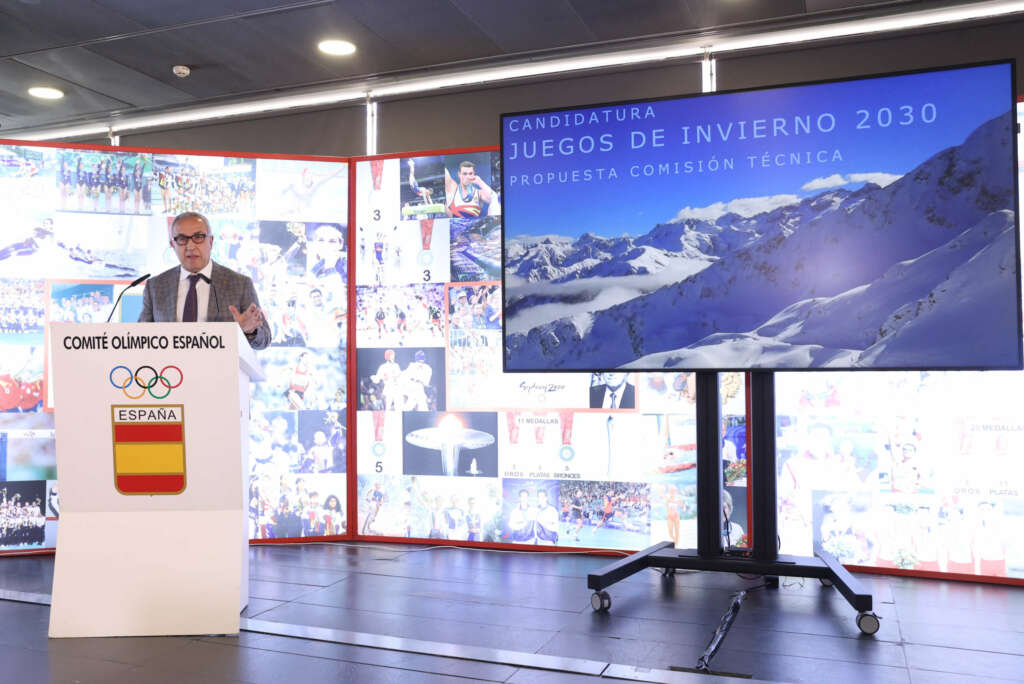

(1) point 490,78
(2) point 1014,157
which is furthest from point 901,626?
(1) point 490,78

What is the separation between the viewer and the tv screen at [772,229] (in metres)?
2.86

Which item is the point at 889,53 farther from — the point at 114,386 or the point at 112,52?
the point at 112,52

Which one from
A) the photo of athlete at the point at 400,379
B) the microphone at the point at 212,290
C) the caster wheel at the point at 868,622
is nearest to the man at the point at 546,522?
the photo of athlete at the point at 400,379

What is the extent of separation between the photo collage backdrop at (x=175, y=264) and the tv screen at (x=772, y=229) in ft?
4.59

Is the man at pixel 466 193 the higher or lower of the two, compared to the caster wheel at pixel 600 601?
higher

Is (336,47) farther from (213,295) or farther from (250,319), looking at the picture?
(250,319)

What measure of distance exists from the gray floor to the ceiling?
2.73m

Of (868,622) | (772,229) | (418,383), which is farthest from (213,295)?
(868,622)

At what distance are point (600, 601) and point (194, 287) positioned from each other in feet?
7.21

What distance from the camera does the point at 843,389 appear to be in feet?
12.0

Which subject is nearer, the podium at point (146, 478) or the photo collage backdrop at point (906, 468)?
the podium at point (146, 478)

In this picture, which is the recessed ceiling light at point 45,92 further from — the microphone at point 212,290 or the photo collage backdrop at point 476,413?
the microphone at point 212,290

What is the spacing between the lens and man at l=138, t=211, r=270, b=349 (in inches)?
137

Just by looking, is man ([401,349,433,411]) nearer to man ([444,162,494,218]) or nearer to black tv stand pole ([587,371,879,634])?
man ([444,162,494,218])
